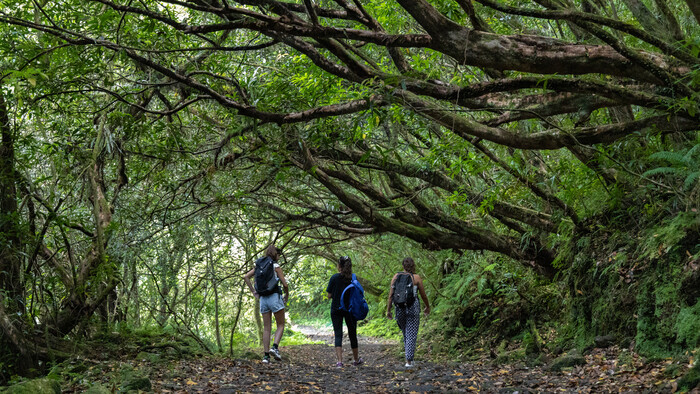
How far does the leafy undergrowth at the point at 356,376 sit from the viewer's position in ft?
17.5

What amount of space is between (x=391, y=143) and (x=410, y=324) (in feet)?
10.1

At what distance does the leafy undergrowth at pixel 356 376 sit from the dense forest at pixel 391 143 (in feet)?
1.26

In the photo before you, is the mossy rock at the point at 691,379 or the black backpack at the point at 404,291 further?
the black backpack at the point at 404,291

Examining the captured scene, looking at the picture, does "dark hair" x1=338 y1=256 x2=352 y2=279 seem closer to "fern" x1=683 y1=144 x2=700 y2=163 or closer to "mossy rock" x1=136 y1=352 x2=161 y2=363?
"mossy rock" x1=136 y1=352 x2=161 y2=363

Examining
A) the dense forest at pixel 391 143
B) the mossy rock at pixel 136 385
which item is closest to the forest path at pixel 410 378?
the mossy rock at pixel 136 385

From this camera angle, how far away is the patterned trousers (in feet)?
28.2

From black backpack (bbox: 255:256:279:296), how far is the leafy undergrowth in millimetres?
1179

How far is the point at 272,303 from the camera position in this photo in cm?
898

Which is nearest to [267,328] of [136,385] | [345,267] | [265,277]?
[265,277]

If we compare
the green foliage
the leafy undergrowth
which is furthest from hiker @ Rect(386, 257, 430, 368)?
the green foliage

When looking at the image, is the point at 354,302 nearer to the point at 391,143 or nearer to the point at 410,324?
the point at 410,324

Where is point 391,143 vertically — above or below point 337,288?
above

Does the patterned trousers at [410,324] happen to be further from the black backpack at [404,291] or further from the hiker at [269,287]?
the hiker at [269,287]

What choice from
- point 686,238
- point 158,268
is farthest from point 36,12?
point 686,238
